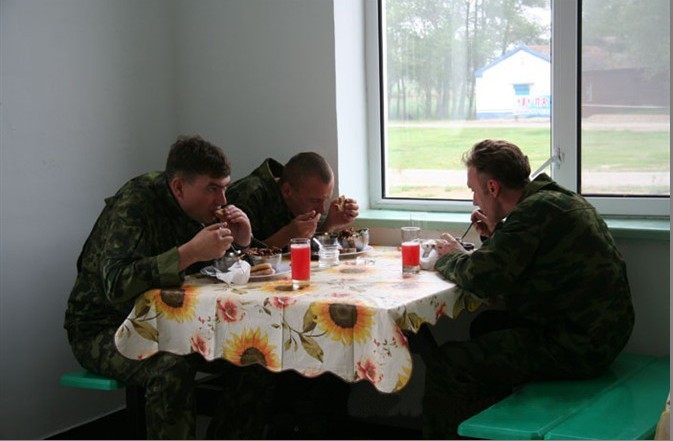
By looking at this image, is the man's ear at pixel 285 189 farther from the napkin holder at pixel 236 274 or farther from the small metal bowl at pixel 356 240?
the napkin holder at pixel 236 274

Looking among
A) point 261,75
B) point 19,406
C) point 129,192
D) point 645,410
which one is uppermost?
point 261,75

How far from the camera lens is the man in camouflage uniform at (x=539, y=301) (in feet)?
9.53

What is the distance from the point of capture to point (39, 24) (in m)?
3.63

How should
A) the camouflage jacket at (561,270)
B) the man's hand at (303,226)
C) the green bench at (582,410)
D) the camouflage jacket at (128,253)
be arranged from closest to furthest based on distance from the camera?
the green bench at (582,410) < the camouflage jacket at (561,270) < the camouflage jacket at (128,253) < the man's hand at (303,226)

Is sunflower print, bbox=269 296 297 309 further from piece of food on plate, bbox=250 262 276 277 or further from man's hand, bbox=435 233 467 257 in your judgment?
man's hand, bbox=435 233 467 257

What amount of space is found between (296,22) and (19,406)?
6.26 ft

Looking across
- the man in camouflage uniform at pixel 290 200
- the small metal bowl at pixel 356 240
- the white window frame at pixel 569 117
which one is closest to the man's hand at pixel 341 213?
the man in camouflage uniform at pixel 290 200

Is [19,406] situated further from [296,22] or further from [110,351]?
[296,22]

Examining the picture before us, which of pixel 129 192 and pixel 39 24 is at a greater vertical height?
pixel 39 24

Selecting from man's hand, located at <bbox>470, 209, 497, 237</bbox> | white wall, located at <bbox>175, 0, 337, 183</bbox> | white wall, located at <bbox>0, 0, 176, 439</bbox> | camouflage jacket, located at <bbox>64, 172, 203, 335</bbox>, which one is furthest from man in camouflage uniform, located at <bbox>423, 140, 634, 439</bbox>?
white wall, located at <bbox>0, 0, 176, 439</bbox>

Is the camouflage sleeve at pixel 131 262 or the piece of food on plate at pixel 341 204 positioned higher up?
the piece of food on plate at pixel 341 204

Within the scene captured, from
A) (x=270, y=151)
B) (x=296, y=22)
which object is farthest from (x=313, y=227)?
(x=296, y=22)

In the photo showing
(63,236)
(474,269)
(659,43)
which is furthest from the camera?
(63,236)

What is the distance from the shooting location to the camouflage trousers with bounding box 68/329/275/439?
3.03 meters
